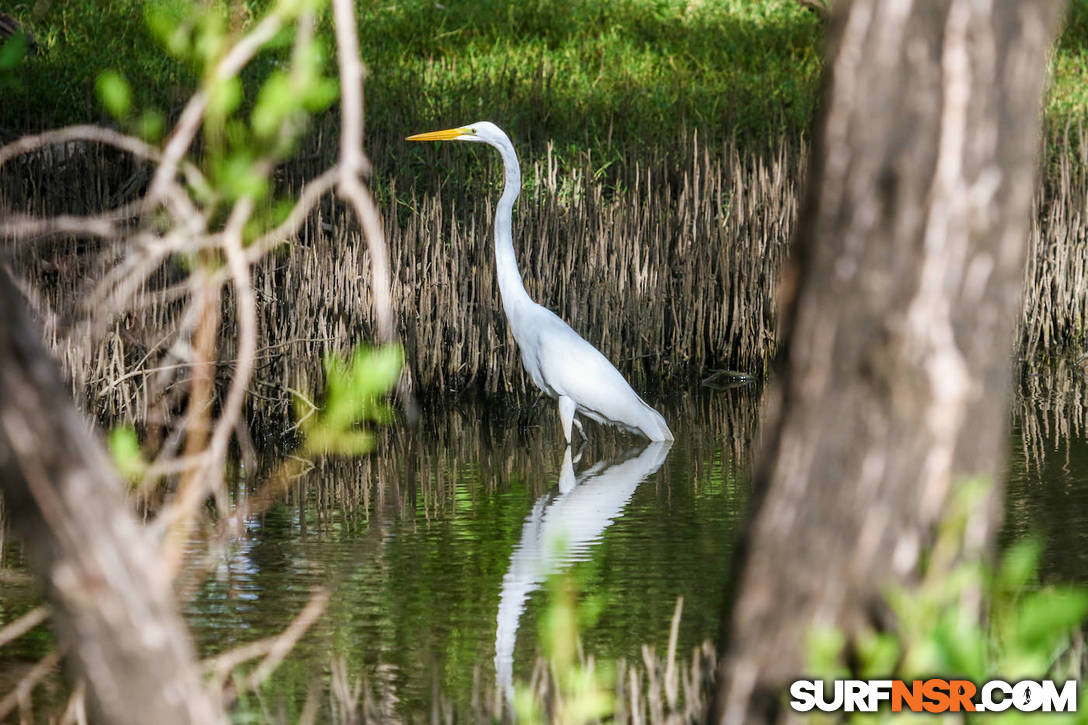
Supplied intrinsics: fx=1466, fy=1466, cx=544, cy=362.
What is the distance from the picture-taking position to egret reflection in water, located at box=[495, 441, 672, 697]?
4047 mm

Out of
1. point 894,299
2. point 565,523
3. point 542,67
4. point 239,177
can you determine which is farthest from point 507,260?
point 542,67

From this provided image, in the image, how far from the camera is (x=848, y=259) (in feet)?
5.59

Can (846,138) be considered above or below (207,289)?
above

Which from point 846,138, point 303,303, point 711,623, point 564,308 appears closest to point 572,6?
point 564,308

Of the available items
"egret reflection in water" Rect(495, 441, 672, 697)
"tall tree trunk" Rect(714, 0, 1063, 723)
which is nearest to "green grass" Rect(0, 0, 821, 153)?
"egret reflection in water" Rect(495, 441, 672, 697)

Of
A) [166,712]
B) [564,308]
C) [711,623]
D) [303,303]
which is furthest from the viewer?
[564,308]

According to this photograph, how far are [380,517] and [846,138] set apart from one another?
3809 mm

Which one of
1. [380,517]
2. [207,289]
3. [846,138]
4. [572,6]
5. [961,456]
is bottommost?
[380,517]

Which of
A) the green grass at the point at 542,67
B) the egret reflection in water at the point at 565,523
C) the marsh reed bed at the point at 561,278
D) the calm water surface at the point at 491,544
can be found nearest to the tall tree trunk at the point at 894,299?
the calm water surface at the point at 491,544

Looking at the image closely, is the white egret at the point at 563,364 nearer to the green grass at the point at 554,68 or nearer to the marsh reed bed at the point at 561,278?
the marsh reed bed at the point at 561,278

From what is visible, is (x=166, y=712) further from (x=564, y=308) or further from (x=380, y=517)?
(x=564, y=308)

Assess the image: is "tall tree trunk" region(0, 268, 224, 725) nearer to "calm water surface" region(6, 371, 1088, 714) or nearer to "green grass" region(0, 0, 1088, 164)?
"calm water surface" region(6, 371, 1088, 714)

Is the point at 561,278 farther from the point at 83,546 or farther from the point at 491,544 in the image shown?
the point at 83,546

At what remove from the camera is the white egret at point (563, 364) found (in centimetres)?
656
